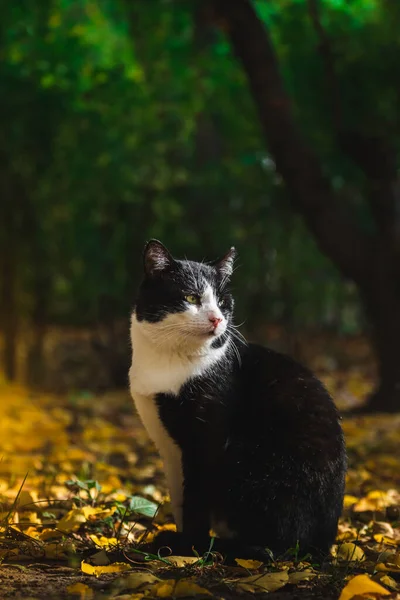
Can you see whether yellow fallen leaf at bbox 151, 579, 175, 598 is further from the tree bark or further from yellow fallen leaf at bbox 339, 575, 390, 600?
the tree bark

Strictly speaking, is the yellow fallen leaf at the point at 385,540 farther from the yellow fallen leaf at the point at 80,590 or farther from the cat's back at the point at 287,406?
the yellow fallen leaf at the point at 80,590

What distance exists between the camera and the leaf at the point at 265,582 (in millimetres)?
2576

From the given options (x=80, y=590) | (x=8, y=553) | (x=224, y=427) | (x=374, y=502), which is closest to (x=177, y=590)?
(x=80, y=590)

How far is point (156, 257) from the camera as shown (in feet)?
10.2

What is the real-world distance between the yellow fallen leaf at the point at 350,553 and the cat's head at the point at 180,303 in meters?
0.95

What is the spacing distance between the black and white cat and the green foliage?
4.91 metres

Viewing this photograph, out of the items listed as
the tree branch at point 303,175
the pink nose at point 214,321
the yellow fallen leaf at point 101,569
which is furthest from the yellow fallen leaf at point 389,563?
the tree branch at point 303,175

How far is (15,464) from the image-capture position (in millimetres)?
5109

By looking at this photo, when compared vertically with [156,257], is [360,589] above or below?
below

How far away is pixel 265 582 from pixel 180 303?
41.6 inches

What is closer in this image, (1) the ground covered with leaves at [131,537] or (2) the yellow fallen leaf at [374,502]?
(1) the ground covered with leaves at [131,537]

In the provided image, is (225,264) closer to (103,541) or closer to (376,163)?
(103,541)

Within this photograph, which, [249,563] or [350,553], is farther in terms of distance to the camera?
[350,553]

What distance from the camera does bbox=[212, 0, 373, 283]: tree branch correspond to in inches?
292
